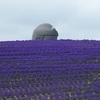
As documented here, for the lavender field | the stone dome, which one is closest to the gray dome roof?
the stone dome

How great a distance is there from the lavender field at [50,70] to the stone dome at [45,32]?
8.83ft

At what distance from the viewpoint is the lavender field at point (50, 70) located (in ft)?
47.8

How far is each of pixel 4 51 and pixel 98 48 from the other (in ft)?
16.0

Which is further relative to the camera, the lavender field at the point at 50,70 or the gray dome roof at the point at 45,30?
the gray dome roof at the point at 45,30

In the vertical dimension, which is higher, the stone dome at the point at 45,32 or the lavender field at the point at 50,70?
the stone dome at the point at 45,32

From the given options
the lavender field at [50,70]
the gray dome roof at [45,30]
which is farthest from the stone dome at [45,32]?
the lavender field at [50,70]

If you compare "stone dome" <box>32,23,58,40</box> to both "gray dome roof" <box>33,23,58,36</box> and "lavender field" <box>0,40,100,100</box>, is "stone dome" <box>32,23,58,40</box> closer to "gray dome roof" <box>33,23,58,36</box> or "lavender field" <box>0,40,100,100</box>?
"gray dome roof" <box>33,23,58,36</box>

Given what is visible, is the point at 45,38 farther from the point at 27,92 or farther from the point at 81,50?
the point at 27,92

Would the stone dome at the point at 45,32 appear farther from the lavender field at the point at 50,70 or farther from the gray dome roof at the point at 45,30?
the lavender field at the point at 50,70

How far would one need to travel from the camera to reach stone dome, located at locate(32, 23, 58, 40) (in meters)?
26.5

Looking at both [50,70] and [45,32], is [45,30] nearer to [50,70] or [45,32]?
[45,32]

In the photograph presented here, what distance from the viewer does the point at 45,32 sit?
87.0ft

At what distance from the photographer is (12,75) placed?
17.0 metres

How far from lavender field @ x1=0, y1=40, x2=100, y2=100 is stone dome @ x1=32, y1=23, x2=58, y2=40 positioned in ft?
8.83
